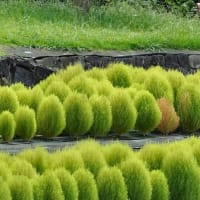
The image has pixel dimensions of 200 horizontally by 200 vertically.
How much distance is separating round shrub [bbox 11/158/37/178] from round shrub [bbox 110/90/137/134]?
65.2 inches

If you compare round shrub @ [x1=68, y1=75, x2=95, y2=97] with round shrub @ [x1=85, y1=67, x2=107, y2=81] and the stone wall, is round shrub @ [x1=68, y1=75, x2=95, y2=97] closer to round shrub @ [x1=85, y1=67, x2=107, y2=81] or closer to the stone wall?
round shrub @ [x1=85, y1=67, x2=107, y2=81]

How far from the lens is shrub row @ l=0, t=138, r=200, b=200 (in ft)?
13.7

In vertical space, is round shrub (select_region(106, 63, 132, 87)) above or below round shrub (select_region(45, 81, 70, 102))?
above

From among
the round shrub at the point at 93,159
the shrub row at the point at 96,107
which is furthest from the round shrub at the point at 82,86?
the round shrub at the point at 93,159

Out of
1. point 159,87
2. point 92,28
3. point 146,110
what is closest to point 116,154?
point 146,110

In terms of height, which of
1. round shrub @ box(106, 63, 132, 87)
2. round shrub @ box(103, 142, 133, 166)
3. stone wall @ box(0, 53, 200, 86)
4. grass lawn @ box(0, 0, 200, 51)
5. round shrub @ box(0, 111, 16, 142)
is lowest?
round shrub @ box(103, 142, 133, 166)

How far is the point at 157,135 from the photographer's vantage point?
6207 millimetres

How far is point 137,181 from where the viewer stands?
14.6 ft

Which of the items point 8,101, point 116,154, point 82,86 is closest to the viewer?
point 116,154

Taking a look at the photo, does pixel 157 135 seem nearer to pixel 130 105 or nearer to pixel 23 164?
pixel 130 105

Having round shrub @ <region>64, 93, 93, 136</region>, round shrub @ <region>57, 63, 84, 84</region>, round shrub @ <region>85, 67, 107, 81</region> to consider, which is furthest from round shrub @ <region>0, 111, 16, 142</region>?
round shrub @ <region>85, 67, 107, 81</region>

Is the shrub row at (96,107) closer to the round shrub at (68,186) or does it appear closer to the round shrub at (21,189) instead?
the round shrub at (68,186)

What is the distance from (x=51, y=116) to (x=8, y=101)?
332mm

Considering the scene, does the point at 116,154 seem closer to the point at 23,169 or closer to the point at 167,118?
the point at 23,169
